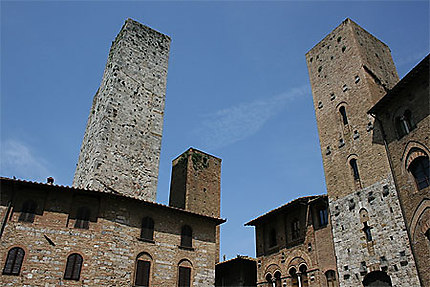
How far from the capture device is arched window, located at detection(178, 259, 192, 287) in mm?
17250

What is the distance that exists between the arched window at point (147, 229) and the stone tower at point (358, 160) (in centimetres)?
902

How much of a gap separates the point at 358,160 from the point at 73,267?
45.6 ft

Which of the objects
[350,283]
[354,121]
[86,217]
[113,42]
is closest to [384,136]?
[354,121]

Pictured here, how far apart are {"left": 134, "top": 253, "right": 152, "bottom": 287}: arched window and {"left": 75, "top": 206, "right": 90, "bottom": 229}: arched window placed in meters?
2.96

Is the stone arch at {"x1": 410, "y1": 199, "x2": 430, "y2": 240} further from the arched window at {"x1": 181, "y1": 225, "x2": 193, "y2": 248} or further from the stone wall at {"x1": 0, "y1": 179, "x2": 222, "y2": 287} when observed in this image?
the arched window at {"x1": 181, "y1": 225, "x2": 193, "y2": 248}

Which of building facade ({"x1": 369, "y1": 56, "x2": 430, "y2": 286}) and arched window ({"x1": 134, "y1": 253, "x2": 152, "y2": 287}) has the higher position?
building facade ({"x1": 369, "y1": 56, "x2": 430, "y2": 286})

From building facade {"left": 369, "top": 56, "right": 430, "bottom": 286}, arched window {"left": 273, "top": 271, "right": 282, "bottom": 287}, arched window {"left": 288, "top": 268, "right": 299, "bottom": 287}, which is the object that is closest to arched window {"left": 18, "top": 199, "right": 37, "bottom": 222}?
arched window {"left": 273, "top": 271, "right": 282, "bottom": 287}

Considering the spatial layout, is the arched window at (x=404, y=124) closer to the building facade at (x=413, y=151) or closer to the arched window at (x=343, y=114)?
the building facade at (x=413, y=151)

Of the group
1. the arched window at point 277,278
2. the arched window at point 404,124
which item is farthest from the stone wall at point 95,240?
the arched window at point 404,124

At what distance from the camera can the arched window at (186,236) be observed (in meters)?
18.3

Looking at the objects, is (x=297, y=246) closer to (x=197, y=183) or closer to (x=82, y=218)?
(x=197, y=183)

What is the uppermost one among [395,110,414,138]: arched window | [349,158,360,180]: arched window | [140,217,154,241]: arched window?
[395,110,414,138]: arched window

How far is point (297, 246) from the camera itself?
60.6 ft

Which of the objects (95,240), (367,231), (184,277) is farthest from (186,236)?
(367,231)
